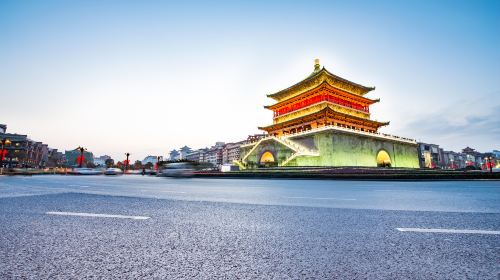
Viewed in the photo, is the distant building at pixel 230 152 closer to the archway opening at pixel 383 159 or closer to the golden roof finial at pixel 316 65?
the golden roof finial at pixel 316 65

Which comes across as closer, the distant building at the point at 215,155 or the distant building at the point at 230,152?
the distant building at the point at 230,152

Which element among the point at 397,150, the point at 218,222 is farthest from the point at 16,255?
the point at 397,150

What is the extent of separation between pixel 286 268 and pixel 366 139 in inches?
1437

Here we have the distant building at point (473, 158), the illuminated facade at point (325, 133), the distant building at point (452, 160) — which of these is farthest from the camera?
the distant building at point (473, 158)

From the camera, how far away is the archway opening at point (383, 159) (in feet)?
123

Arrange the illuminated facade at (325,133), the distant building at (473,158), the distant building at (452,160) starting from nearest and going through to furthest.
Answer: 1. the illuminated facade at (325,133)
2. the distant building at (452,160)
3. the distant building at (473,158)

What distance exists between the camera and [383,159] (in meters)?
38.5

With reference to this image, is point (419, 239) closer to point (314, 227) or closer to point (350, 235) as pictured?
point (350, 235)

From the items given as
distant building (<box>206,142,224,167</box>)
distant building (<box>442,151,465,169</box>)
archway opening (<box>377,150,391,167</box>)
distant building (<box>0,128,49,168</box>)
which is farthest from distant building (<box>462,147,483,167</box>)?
distant building (<box>0,128,49,168</box>)

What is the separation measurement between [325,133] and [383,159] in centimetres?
1331

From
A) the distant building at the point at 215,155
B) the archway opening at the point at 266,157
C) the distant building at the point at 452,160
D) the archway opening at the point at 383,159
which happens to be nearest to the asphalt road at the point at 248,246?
the archway opening at the point at 266,157

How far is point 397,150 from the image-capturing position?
38.9 meters

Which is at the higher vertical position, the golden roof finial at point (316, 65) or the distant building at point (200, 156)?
the golden roof finial at point (316, 65)

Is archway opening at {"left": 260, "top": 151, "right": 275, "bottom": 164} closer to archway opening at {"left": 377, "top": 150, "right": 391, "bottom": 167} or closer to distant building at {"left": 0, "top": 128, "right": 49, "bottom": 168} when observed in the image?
archway opening at {"left": 377, "top": 150, "right": 391, "bottom": 167}
